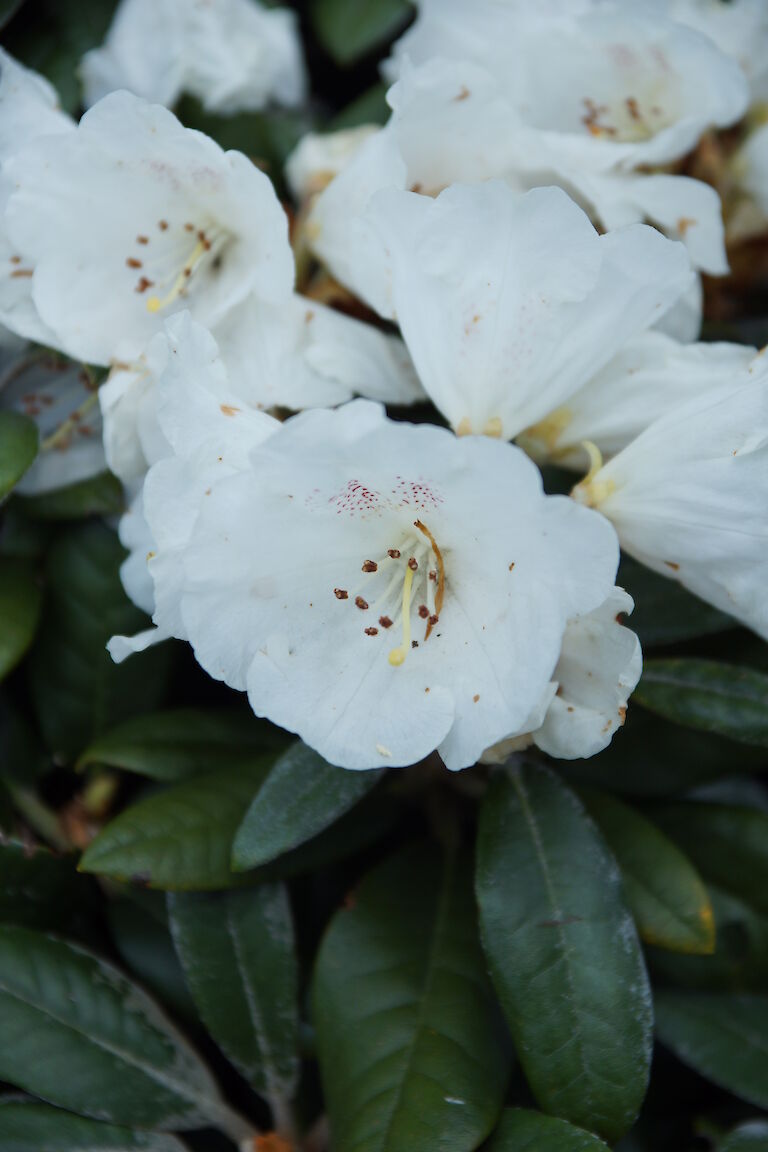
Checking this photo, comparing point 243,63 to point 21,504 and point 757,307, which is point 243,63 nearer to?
point 21,504

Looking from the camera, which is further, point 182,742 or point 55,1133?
point 182,742

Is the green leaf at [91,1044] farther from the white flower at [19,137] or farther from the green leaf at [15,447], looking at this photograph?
the white flower at [19,137]

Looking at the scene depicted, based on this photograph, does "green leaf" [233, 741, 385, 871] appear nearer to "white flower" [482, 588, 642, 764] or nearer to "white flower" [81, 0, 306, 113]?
"white flower" [482, 588, 642, 764]

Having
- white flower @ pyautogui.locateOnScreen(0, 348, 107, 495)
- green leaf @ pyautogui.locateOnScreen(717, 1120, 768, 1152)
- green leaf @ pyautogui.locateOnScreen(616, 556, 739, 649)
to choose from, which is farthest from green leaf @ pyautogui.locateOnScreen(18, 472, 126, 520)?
green leaf @ pyautogui.locateOnScreen(717, 1120, 768, 1152)

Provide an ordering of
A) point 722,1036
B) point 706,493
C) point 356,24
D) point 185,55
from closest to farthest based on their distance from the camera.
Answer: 1. point 706,493
2. point 722,1036
3. point 185,55
4. point 356,24

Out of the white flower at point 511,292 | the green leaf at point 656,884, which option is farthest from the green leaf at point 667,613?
the white flower at point 511,292

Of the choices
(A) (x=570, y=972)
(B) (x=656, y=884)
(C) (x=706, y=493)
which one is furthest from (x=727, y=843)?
(C) (x=706, y=493)

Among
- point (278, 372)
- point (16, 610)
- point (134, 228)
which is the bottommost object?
point (16, 610)

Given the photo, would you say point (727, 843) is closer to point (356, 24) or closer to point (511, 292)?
point (511, 292)
